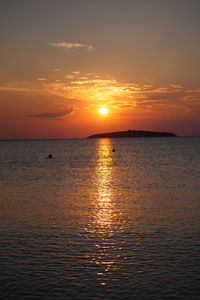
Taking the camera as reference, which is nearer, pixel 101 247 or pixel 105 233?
pixel 101 247

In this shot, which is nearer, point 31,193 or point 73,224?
point 73,224

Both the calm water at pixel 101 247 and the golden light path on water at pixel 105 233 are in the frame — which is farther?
the golden light path on water at pixel 105 233

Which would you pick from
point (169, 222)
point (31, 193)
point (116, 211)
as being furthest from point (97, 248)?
point (31, 193)

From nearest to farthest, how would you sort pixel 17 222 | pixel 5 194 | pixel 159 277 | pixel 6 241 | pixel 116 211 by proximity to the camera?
pixel 159 277, pixel 6 241, pixel 17 222, pixel 116 211, pixel 5 194

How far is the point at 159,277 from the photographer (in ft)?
43.2

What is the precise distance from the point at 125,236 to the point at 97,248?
2.45m

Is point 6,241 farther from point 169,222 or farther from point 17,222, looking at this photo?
point 169,222

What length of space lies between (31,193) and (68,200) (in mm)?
5616

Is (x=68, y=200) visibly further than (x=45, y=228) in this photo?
Yes

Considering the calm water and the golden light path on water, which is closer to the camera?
the calm water

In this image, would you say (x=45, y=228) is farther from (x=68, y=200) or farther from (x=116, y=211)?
(x=68, y=200)

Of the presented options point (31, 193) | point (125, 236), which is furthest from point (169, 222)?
point (31, 193)

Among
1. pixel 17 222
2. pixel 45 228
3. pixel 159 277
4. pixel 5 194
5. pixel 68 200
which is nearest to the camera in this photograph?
pixel 159 277

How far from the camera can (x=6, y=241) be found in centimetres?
1792
